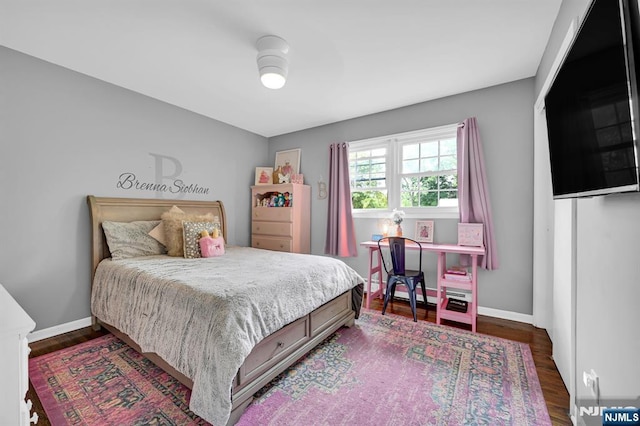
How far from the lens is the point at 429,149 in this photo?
344cm

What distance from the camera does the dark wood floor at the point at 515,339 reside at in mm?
1602

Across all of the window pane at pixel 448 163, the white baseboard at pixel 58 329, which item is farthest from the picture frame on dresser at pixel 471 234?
the white baseboard at pixel 58 329

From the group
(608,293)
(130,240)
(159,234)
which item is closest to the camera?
(608,293)

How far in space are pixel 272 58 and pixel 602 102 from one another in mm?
2055

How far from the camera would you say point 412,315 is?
3.02 m

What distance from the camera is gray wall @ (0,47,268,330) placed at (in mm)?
2301

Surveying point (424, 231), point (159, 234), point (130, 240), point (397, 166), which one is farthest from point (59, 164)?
point (424, 231)

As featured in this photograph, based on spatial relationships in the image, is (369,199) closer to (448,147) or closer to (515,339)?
(448,147)

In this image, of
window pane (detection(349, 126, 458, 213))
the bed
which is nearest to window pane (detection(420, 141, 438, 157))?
window pane (detection(349, 126, 458, 213))

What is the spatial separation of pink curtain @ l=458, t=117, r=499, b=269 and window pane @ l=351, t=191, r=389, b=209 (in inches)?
40.3

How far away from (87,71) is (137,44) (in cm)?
91

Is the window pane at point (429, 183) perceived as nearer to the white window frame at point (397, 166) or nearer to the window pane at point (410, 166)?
the window pane at point (410, 166)

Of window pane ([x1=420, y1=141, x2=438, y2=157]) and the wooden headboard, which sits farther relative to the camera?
window pane ([x1=420, y1=141, x2=438, y2=157])

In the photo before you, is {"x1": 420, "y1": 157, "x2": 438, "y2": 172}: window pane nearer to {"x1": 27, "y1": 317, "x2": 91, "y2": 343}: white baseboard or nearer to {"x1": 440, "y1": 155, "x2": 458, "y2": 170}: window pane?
{"x1": 440, "y1": 155, "x2": 458, "y2": 170}: window pane
